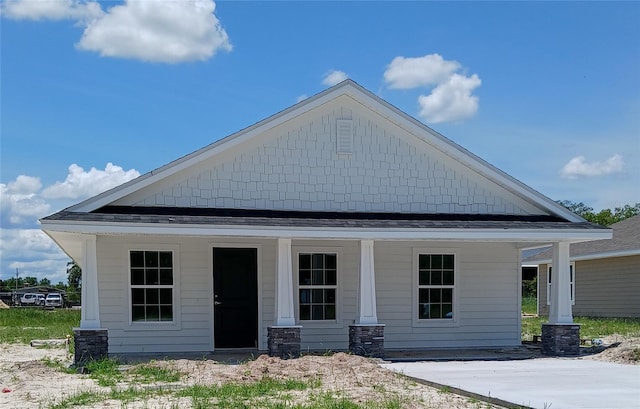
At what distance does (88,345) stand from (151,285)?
A: 84.7 inches

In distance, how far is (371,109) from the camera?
52.3 ft

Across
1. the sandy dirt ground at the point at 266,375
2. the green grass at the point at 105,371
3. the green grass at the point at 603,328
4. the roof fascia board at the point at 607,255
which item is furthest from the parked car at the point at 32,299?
the green grass at the point at 105,371

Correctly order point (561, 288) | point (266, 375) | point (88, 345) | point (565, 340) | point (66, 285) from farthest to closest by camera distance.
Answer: point (66, 285), point (561, 288), point (565, 340), point (88, 345), point (266, 375)

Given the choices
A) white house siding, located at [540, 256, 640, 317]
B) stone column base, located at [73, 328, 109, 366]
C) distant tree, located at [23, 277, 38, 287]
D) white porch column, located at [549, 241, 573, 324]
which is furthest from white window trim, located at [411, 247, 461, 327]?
distant tree, located at [23, 277, 38, 287]

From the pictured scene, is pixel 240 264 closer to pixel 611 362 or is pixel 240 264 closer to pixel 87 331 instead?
pixel 87 331

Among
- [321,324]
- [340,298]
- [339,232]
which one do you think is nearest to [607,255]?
[340,298]

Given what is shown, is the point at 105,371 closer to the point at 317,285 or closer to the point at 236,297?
the point at 236,297

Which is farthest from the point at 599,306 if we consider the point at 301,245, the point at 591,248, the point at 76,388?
the point at 76,388

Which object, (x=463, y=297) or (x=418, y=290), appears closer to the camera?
(x=418, y=290)

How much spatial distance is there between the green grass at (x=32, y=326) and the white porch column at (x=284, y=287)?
977 cm

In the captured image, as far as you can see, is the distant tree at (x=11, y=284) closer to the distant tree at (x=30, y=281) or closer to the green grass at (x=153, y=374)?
the distant tree at (x=30, y=281)

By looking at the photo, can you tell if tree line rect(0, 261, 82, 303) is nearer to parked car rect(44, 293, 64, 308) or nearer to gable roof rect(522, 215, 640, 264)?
parked car rect(44, 293, 64, 308)

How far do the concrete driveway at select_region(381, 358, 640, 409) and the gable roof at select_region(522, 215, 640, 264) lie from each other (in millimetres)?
12030

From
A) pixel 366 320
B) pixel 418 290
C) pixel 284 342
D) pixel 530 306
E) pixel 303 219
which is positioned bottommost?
pixel 530 306
